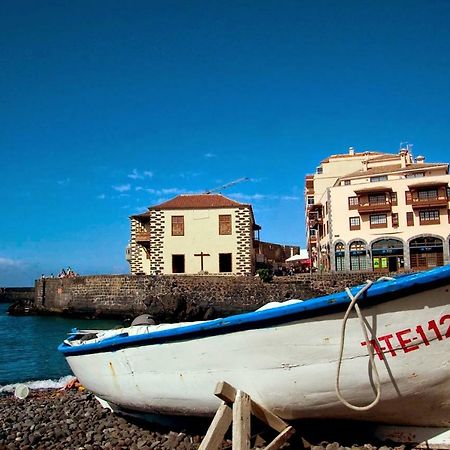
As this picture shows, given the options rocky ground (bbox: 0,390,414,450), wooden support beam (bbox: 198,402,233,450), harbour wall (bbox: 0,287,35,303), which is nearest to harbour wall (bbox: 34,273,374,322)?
rocky ground (bbox: 0,390,414,450)

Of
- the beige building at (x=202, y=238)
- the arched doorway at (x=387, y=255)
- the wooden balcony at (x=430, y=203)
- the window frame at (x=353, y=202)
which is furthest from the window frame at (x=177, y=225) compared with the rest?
the wooden balcony at (x=430, y=203)

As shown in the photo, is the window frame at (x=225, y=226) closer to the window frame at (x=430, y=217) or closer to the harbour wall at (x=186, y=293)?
the harbour wall at (x=186, y=293)

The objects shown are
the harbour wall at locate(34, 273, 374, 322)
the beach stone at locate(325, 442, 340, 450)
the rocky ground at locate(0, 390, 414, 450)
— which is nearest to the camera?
the beach stone at locate(325, 442, 340, 450)

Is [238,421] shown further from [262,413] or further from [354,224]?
[354,224]

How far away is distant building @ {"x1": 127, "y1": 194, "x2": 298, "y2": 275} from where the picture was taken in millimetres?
34688

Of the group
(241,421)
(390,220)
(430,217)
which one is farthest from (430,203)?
(241,421)

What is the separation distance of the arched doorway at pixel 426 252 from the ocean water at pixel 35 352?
24.6 metres

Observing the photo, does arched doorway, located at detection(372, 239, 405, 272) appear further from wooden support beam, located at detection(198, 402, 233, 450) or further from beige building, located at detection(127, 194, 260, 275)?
wooden support beam, located at detection(198, 402, 233, 450)

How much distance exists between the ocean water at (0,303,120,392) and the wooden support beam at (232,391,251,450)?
8.91 m

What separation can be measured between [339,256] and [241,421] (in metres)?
36.2

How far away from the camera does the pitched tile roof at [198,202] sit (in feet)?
116

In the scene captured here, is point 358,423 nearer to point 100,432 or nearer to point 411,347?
point 411,347

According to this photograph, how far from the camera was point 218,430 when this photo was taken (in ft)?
14.6

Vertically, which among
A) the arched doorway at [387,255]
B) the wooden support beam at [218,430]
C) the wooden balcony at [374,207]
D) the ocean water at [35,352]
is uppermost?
the wooden balcony at [374,207]
